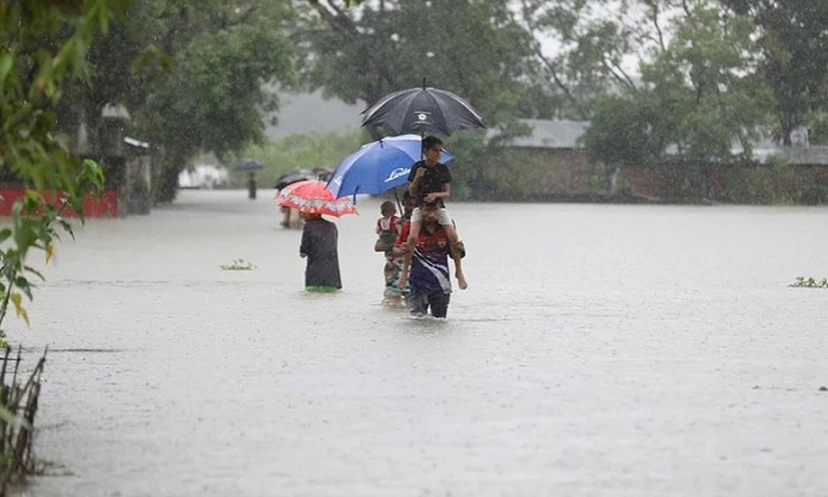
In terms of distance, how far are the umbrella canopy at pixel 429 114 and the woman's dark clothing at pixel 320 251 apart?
2.28m

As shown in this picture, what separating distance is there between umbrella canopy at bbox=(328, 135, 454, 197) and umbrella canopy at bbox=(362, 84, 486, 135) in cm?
30

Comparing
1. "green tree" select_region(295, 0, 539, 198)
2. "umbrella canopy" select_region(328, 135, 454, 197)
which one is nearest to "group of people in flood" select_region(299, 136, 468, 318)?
"umbrella canopy" select_region(328, 135, 454, 197)

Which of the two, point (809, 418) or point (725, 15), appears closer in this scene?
point (809, 418)

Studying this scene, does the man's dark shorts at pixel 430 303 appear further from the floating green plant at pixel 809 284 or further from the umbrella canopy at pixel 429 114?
the floating green plant at pixel 809 284

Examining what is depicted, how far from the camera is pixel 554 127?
9931 centimetres

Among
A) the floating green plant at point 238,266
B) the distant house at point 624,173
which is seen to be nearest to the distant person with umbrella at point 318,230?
the floating green plant at point 238,266

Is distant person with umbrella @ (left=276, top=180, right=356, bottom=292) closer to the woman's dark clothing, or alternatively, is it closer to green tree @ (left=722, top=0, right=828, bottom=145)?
the woman's dark clothing

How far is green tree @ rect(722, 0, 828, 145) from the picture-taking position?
88.9 m

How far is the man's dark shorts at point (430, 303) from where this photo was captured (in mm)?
16906

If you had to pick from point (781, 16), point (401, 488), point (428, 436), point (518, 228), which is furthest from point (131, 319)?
point (781, 16)

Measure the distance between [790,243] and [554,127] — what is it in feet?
205

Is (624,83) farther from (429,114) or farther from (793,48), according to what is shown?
(429,114)

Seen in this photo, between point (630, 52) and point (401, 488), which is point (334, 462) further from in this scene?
point (630, 52)

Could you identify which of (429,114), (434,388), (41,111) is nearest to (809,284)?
(429,114)
